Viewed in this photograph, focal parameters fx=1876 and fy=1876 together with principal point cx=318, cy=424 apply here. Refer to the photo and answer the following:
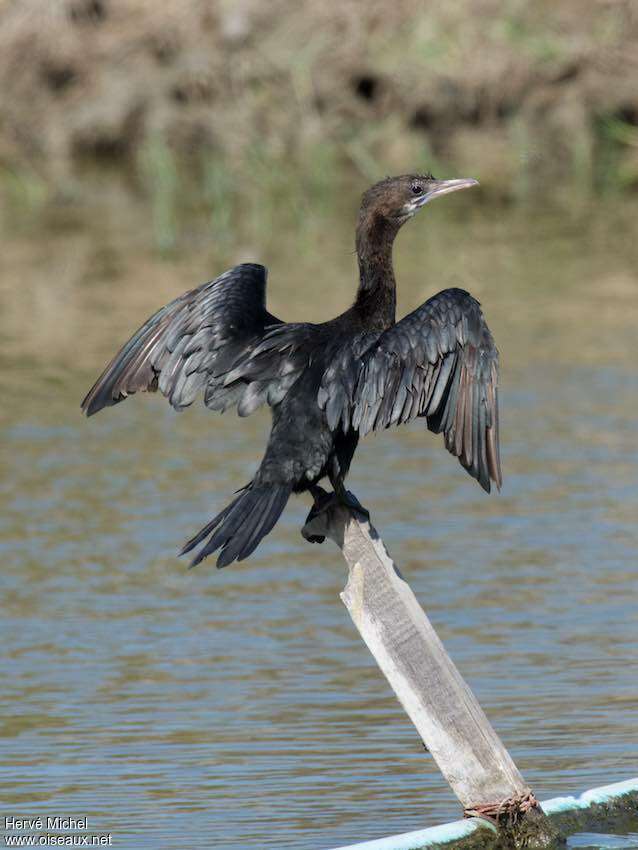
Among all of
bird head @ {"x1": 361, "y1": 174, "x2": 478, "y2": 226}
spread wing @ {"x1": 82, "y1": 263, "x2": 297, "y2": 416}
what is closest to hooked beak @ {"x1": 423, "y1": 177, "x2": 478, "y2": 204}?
bird head @ {"x1": 361, "y1": 174, "x2": 478, "y2": 226}

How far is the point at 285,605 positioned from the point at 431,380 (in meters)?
2.70

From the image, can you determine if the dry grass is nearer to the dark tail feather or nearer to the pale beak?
the pale beak

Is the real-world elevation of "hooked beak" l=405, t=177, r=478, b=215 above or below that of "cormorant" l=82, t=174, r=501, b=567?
above

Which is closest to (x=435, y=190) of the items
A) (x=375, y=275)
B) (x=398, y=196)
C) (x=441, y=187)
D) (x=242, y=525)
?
(x=441, y=187)

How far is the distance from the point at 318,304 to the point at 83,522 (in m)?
4.82

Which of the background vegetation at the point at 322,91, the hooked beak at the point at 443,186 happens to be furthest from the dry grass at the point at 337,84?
the hooked beak at the point at 443,186

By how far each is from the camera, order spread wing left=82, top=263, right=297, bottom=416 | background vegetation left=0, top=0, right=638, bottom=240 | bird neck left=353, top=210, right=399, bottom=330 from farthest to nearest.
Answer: background vegetation left=0, top=0, right=638, bottom=240, bird neck left=353, top=210, right=399, bottom=330, spread wing left=82, top=263, right=297, bottom=416

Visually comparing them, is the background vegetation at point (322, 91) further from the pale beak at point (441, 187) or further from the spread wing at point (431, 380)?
the spread wing at point (431, 380)

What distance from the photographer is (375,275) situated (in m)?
5.63

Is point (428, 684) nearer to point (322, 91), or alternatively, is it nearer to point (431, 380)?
point (431, 380)

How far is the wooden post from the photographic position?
4777 mm

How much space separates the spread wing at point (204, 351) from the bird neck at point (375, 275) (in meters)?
0.31

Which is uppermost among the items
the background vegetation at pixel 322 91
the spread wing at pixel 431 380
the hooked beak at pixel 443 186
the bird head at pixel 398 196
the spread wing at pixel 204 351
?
the background vegetation at pixel 322 91

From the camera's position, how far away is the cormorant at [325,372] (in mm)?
5047
